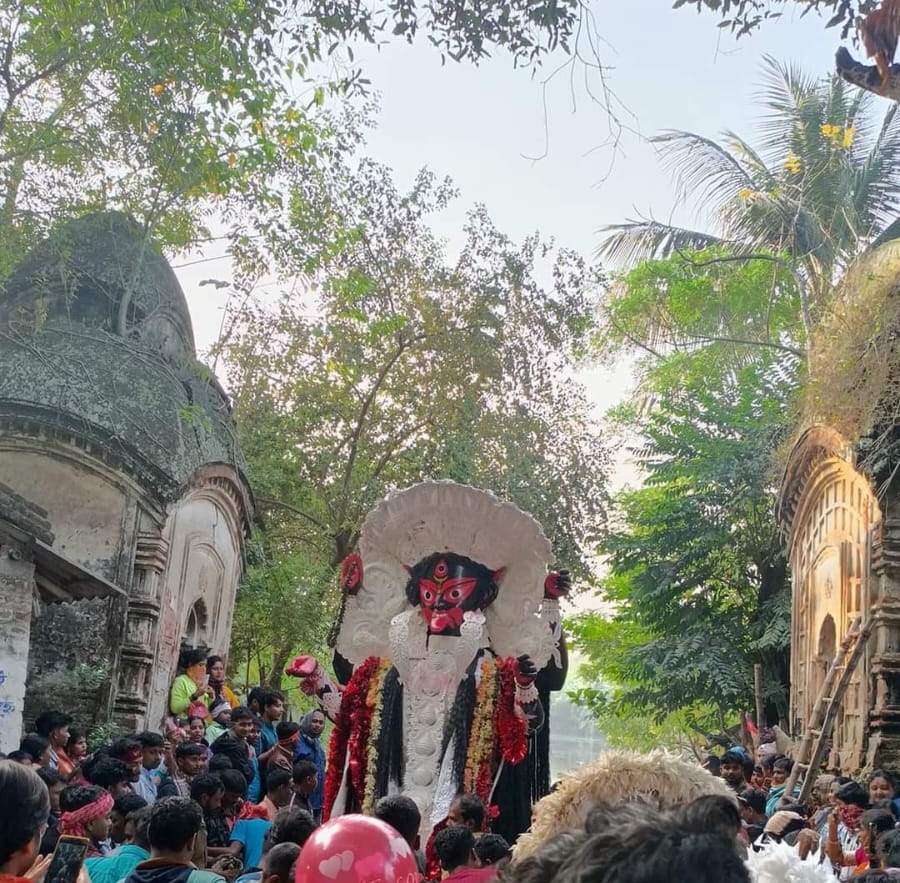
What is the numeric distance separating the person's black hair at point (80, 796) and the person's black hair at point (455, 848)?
73.8 inches

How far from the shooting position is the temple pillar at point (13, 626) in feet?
35.0

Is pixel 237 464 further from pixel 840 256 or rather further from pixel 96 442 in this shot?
pixel 840 256

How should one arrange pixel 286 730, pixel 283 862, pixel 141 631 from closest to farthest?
pixel 283 862 < pixel 286 730 < pixel 141 631

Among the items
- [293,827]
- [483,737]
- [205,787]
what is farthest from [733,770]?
[293,827]

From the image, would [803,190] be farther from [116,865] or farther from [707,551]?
[116,865]

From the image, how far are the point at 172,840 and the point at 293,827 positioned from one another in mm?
676

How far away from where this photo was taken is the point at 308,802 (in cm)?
899

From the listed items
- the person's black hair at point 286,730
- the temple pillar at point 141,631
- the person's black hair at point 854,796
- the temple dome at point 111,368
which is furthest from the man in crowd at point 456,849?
the temple pillar at point 141,631

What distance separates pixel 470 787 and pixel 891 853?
12.0 ft

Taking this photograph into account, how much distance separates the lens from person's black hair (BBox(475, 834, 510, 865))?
5.48 metres

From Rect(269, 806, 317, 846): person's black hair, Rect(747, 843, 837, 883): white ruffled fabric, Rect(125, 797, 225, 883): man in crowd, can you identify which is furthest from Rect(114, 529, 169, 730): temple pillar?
Rect(747, 843, 837, 883): white ruffled fabric

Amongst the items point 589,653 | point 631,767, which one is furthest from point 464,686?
point 589,653

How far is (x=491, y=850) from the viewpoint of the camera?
5.50 meters

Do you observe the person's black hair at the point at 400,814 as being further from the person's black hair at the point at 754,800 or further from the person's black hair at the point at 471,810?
the person's black hair at the point at 754,800
